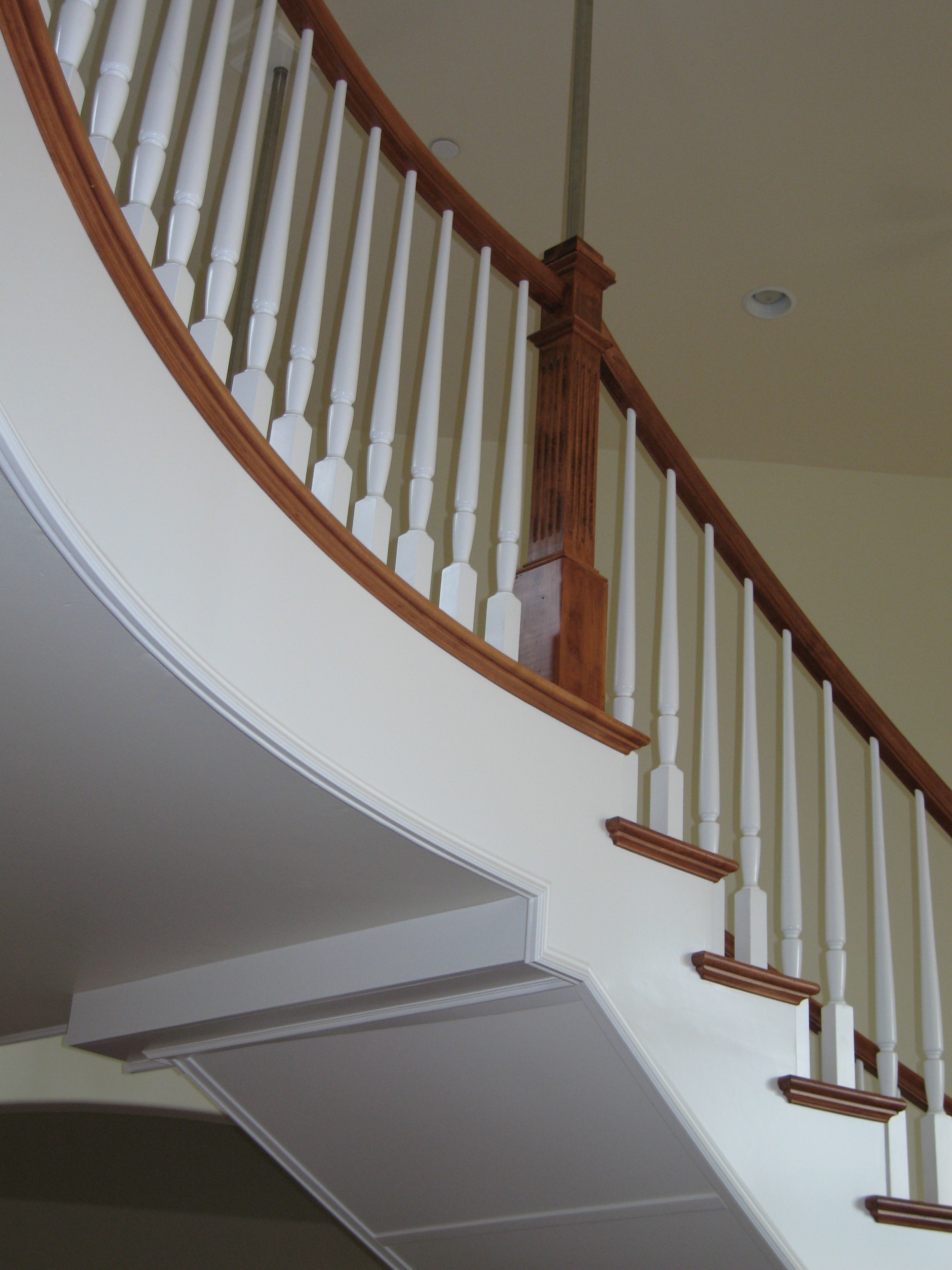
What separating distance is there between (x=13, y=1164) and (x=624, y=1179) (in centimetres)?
254

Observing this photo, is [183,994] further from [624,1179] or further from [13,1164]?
[13,1164]

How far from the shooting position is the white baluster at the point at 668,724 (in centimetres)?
219

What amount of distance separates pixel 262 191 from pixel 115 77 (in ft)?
6.67

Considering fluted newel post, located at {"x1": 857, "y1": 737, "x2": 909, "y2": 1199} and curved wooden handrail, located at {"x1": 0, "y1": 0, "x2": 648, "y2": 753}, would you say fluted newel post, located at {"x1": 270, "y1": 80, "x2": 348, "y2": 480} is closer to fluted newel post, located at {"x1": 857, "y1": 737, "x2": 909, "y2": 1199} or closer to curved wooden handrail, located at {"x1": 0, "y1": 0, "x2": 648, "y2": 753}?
curved wooden handrail, located at {"x1": 0, "y1": 0, "x2": 648, "y2": 753}

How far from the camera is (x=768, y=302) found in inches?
161

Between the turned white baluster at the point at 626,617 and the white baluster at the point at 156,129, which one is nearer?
the white baluster at the point at 156,129

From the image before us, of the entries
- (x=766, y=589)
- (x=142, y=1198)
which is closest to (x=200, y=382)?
(x=766, y=589)

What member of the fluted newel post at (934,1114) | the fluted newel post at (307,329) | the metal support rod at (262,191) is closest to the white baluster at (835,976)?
the fluted newel post at (934,1114)

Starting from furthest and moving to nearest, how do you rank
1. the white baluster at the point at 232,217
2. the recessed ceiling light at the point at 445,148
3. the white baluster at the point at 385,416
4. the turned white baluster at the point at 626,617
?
1. the recessed ceiling light at the point at 445,148
2. the turned white baluster at the point at 626,617
3. the white baluster at the point at 385,416
4. the white baluster at the point at 232,217

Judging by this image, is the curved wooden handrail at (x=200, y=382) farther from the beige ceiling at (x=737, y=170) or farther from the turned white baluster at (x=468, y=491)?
the beige ceiling at (x=737, y=170)

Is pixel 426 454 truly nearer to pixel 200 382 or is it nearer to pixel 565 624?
pixel 565 624

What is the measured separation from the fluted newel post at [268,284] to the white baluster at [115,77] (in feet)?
0.70

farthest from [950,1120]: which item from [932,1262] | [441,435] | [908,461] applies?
[441,435]

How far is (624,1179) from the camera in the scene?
2242 mm
